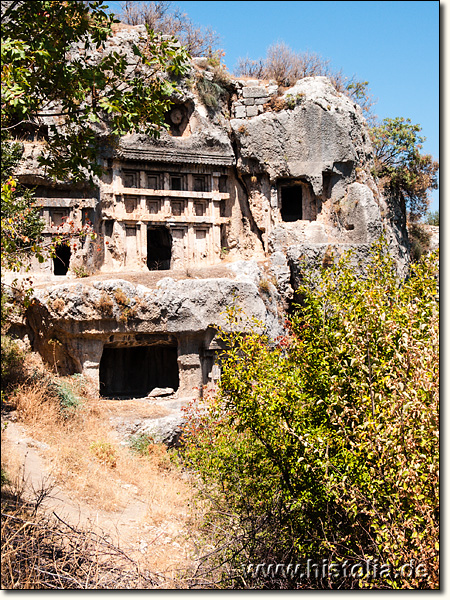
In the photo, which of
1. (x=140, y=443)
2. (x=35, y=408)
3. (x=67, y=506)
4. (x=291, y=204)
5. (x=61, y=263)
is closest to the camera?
(x=67, y=506)

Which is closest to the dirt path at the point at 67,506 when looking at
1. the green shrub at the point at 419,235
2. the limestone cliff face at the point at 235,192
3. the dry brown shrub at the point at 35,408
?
the dry brown shrub at the point at 35,408

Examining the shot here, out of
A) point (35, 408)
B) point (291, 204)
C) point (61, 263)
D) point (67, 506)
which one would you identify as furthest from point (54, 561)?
point (291, 204)

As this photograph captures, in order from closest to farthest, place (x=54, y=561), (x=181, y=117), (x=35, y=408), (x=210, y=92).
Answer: (x=54, y=561) < (x=35, y=408) < (x=210, y=92) < (x=181, y=117)

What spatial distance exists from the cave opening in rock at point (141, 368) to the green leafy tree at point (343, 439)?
9197mm

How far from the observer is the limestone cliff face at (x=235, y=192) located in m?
15.9

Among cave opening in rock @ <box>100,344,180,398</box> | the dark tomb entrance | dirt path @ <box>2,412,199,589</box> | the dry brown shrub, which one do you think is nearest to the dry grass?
dirt path @ <box>2,412,199,589</box>

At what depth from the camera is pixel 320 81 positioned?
17.5m

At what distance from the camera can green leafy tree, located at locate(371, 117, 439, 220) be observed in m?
19.0

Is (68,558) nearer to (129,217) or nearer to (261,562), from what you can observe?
(261,562)

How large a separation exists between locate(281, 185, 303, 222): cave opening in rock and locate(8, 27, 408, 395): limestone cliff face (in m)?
0.03

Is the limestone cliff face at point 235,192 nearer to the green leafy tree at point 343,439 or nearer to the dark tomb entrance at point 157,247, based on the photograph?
the dark tomb entrance at point 157,247

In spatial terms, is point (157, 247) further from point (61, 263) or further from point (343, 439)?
point (343, 439)

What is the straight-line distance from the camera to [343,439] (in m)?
5.44

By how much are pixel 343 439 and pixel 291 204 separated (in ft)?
46.1
